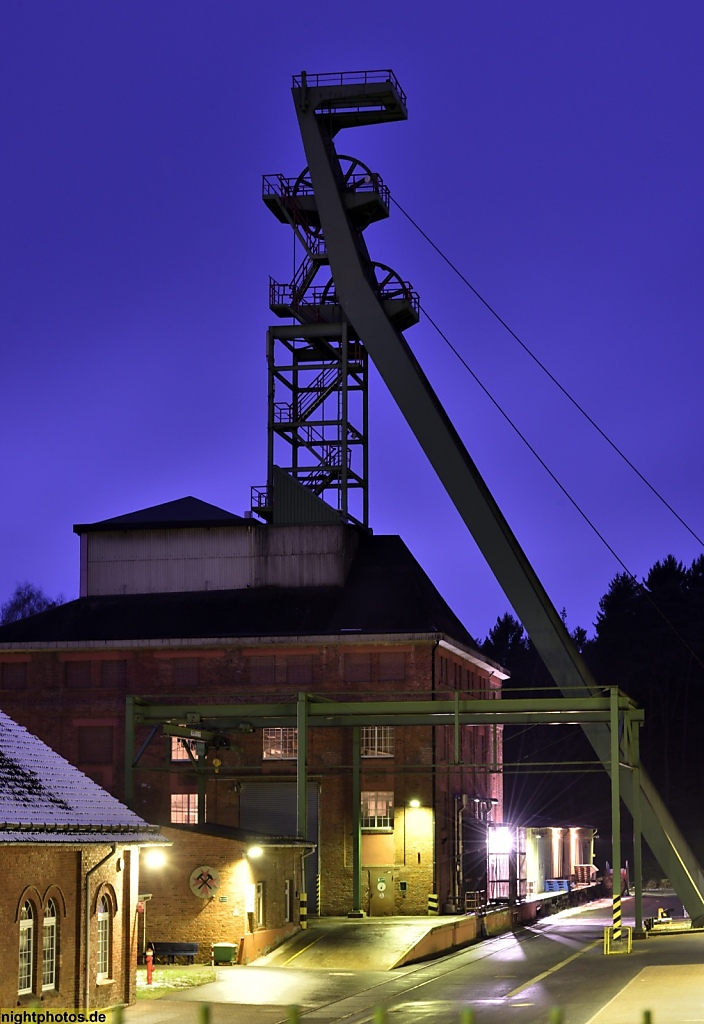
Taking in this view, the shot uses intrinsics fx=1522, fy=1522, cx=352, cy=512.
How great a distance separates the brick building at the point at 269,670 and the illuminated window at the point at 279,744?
53mm

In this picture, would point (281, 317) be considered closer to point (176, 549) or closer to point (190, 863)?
point (176, 549)

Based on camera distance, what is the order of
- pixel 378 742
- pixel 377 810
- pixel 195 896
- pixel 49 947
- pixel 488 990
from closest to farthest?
pixel 49 947
pixel 488 990
pixel 195 896
pixel 377 810
pixel 378 742

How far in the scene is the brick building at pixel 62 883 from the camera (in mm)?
25844

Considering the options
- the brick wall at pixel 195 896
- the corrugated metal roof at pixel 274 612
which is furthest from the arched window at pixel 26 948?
the corrugated metal roof at pixel 274 612

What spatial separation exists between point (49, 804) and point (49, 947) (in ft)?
8.31

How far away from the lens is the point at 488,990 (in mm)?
32906

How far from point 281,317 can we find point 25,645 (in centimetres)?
1782

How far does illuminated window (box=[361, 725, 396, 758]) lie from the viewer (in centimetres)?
5622

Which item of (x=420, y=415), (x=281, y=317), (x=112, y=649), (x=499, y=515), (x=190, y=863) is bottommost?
(x=190, y=863)

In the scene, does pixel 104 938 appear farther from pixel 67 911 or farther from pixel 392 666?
pixel 392 666

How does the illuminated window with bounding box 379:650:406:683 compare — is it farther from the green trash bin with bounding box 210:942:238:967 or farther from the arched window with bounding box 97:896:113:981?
the arched window with bounding box 97:896:113:981

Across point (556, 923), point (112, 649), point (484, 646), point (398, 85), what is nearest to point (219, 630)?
point (112, 649)

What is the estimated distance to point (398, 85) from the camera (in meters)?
58.5

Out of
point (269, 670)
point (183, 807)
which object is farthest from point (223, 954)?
point (269, 670)
